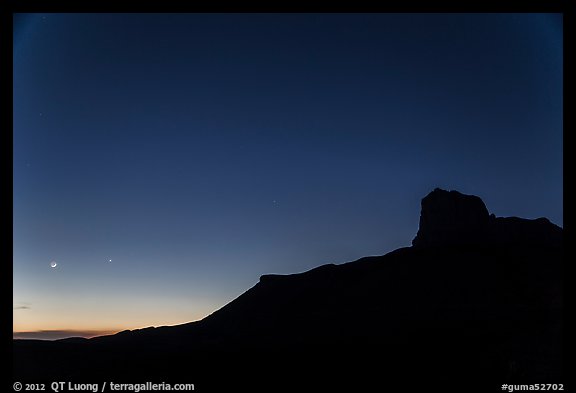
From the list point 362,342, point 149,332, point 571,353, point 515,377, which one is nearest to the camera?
point 571,353

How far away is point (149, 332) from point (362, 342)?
59484 mm

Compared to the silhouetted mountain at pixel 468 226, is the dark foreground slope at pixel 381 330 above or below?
below

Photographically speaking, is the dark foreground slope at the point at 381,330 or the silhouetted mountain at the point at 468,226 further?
the silhouetted mountain at the point at 468,226

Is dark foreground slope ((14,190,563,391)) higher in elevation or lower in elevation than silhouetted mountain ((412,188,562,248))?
lower

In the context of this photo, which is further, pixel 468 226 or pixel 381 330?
pixel 468 226

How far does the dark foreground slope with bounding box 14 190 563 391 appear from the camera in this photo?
4784 centimetres

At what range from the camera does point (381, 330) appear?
7144 cm

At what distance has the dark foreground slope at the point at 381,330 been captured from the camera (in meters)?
47.8

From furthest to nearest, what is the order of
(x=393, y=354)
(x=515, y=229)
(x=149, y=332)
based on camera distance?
(x=515, y=229) → (x=149, y=332) → (x=393, y=354)

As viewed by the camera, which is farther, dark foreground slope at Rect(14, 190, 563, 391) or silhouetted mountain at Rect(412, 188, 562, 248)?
silhouetted mountain at Rect(412, 188, 562, 248)

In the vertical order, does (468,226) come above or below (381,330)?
above
